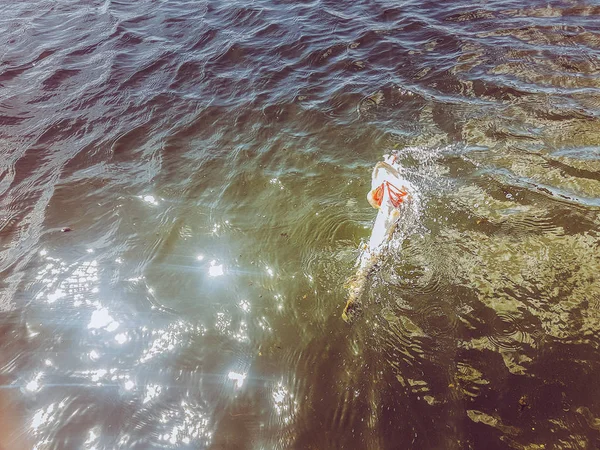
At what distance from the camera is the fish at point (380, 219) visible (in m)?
3.83

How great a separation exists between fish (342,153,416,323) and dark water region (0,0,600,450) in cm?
13

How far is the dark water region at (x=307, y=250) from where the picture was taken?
3.04 metres

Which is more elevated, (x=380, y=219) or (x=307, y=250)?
(x=380, y=219)

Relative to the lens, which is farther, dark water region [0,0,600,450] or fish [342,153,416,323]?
fish [342,153,416,323]

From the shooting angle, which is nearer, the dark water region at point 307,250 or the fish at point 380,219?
Result: the dark water region at point 307,250

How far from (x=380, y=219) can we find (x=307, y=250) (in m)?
1.04

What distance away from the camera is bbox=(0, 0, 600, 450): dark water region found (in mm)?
3043

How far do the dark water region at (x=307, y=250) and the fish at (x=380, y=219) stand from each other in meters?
0.13

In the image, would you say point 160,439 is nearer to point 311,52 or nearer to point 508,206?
point 508,206

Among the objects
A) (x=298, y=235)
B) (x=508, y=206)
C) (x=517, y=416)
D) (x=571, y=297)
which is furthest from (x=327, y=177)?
(x=517, y=416)

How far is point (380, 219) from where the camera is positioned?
169 inches

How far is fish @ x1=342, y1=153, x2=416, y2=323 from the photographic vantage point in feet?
12.6

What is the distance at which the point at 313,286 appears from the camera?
4.00 metres

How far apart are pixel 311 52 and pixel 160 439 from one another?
844 cm
